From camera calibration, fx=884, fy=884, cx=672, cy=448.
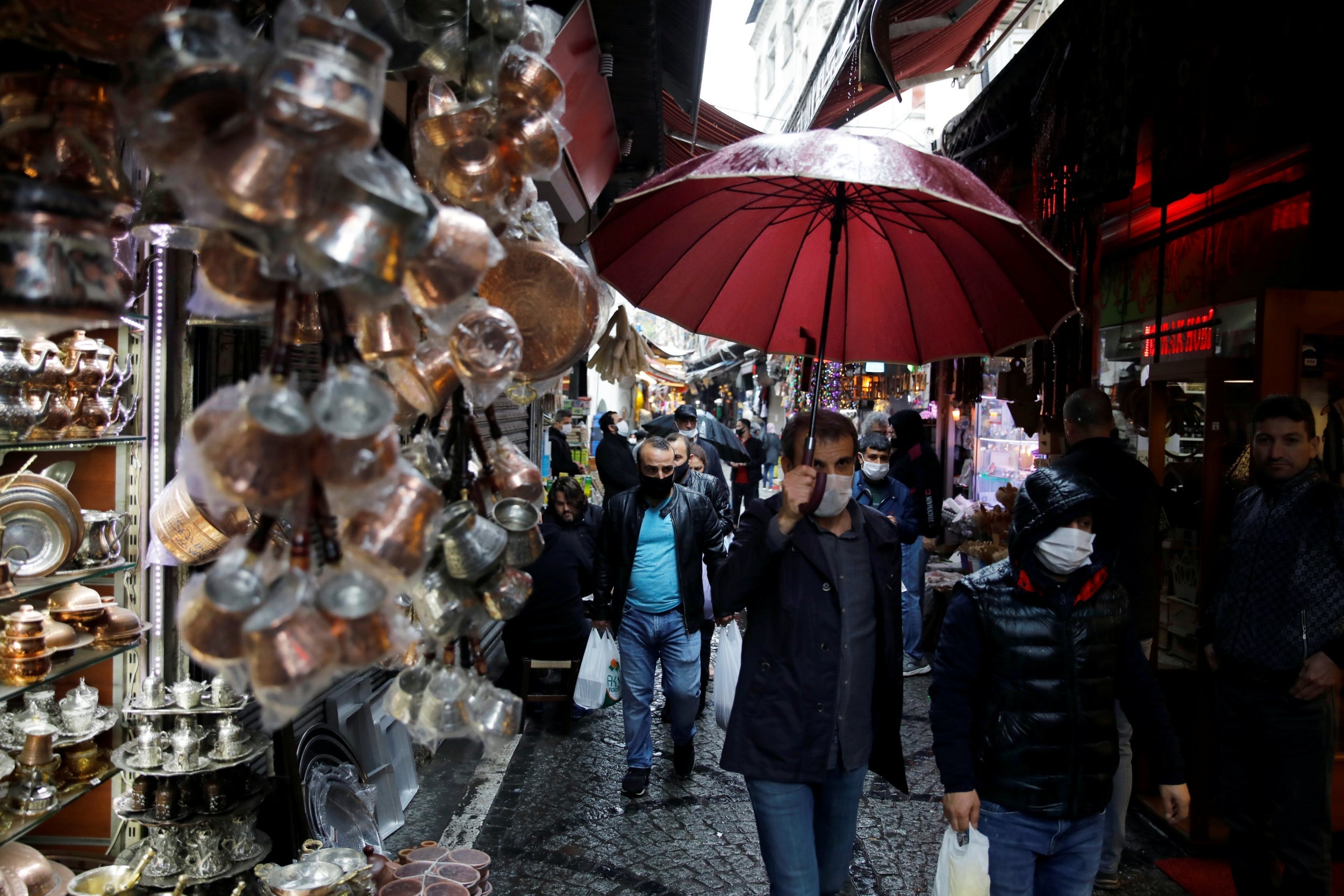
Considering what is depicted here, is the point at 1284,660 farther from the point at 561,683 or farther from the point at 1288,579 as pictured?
the point at 561,683

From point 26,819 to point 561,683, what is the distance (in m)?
3.96

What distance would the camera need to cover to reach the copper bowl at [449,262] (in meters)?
0.86

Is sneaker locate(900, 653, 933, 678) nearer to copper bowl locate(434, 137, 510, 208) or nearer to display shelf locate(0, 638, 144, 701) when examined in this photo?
display shelf locate(0, 638, 144, 701)

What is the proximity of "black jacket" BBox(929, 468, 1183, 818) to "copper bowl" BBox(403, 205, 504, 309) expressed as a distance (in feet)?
7.93

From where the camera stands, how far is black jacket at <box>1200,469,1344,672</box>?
3.56m

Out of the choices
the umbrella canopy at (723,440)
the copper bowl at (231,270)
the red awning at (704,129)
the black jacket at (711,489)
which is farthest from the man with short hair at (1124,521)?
the umbrella canopy at (723,440)

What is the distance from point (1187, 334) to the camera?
5.71 meters

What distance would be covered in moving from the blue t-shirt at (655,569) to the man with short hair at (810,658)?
2.28m

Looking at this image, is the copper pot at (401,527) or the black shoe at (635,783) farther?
the black shoe at (635,783)

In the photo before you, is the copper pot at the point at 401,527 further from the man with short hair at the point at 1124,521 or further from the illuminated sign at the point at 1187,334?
the illuminated sign at the point at 1187,334

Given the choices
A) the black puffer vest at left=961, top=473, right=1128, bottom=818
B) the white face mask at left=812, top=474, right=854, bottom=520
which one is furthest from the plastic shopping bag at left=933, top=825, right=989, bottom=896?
the white face mask at left=812, top=474, right=854, bottom=520

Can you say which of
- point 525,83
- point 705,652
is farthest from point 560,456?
point 525,83

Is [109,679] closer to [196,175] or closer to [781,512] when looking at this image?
[781,512]

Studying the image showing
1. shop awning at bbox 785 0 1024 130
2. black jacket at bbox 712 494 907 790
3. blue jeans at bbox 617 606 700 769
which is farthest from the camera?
blue jeans at bbox 617 606 700 769
